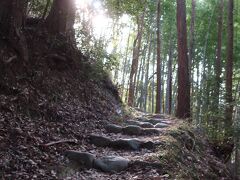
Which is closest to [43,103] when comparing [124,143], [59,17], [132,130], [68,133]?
[68,133]

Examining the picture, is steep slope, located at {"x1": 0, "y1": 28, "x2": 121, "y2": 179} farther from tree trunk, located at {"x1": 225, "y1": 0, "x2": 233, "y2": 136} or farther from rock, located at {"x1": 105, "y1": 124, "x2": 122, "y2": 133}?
tree trunk, located at {"x1": 225, "y1": 0, "x2": 233, "y2": 136}

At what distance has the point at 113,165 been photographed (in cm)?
491

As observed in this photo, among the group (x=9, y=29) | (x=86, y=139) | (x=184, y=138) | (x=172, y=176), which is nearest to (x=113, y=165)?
(x=172, y=176)

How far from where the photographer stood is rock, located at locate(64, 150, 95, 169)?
4.89 metres

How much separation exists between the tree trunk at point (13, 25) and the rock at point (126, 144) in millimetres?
2256

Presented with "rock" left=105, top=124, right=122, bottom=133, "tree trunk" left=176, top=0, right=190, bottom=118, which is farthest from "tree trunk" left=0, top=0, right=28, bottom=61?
"tree trunk" left=176, top=0, right=190, bottom=118

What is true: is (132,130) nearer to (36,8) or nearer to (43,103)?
(43,103)

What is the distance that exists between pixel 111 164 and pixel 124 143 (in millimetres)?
1128

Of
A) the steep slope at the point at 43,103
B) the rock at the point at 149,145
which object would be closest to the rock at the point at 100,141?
the steep slope at the point at 43,103

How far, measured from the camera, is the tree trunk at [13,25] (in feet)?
20.9

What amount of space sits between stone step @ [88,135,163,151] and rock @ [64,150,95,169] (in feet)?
3.51

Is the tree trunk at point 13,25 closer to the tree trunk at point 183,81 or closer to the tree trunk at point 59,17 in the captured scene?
the tree trunk at point 59,17

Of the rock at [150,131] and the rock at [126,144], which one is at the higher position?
the rock at [150,131]

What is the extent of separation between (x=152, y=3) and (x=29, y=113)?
1548cm
